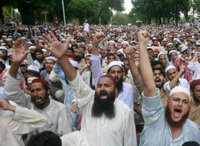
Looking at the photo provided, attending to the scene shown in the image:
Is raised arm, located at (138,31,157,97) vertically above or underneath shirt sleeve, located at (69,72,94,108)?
above

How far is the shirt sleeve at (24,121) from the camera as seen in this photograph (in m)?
2.09

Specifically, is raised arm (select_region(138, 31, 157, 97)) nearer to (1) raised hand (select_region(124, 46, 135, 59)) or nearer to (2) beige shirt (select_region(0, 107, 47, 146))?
(1) raised hand (select_region(124, 46, 135, 59))

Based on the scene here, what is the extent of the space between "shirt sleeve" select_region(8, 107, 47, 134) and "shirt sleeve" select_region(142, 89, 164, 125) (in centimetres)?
117

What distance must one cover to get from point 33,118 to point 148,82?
1309 mm

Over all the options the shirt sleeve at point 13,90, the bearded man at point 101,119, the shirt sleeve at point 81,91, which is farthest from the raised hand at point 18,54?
the shirt sleeve at point 81,91

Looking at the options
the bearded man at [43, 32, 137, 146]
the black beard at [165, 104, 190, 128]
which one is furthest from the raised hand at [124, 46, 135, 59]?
the black beard at [165, 104, 190, 128]

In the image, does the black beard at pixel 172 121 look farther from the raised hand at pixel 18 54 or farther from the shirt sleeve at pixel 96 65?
the raised hand at pixel 18 54

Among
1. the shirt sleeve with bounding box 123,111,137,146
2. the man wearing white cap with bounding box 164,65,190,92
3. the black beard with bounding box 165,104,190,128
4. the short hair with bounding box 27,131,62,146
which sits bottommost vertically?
the shirt sleeve with bounding box 123,111,137,146

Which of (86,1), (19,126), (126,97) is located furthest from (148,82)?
(86,1)

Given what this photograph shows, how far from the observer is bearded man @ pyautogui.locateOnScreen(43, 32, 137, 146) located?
2217 millimetres

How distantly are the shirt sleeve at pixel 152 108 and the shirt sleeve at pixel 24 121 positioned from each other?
3.85ft

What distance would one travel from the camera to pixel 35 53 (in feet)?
19.3

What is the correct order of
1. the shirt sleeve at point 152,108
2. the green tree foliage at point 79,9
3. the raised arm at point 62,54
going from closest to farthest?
the shirt sleeve at point 152,108
the raised arm at point 62,54
the green tree foliage at point 79,9

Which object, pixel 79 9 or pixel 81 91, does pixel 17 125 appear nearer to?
pixel 81 91
